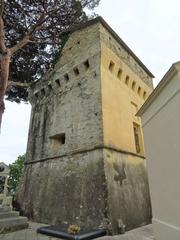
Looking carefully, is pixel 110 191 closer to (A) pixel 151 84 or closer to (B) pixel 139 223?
(B) pixel 139 223

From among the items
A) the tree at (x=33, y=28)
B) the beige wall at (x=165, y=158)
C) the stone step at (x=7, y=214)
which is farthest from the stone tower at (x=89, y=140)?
the beige wall at (x=165, y=158)

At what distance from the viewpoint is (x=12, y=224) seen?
19.1 feet

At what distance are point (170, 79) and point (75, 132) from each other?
4.63 m

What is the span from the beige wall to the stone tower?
1.81m

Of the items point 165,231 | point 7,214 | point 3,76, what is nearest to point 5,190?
point 7,214

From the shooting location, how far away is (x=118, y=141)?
285 inches

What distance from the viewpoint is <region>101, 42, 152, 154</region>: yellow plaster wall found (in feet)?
23.3

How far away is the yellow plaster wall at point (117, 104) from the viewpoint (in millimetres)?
7115

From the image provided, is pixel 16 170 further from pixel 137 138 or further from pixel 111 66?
pixel 111 66

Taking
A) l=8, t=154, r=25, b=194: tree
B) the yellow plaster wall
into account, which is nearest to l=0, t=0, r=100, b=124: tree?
the yellow plaster wall

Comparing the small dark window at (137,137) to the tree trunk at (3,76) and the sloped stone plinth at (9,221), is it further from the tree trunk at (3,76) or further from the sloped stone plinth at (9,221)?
the tree trunk at (3,76)

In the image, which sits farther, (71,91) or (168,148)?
(71,91)

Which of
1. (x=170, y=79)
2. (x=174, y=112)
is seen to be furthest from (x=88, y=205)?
(x=170, y=79)

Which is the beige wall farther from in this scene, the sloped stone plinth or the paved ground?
the sloped stone plinth
